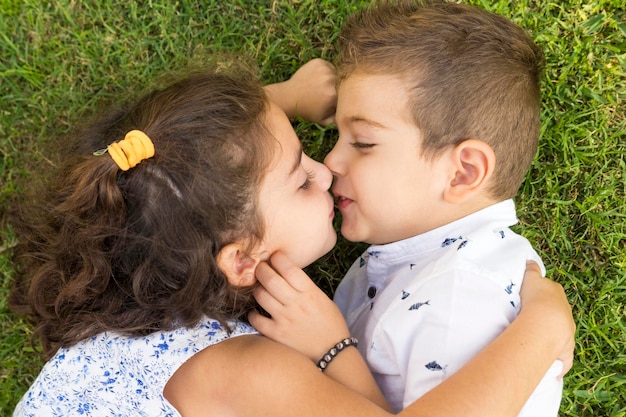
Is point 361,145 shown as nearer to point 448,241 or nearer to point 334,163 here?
point 334,163

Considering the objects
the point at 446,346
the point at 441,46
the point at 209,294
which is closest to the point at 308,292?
the point at 209,294

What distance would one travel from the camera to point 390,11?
259 centimetres

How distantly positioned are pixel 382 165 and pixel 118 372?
1335 millimetres

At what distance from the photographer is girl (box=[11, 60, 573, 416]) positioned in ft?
7.24

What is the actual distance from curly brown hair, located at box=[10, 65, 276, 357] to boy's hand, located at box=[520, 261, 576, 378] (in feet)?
3.55

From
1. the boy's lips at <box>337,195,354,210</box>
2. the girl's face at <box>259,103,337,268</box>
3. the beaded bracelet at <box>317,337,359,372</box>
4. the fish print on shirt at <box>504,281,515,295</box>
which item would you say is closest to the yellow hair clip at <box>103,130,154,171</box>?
the girl's face at <box>259,103,337,268</box>

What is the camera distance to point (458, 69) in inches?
95.0

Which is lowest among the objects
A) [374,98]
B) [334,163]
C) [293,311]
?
[293,311]

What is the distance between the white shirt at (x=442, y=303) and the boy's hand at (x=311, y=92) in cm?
81

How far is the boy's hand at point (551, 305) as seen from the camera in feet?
7.62

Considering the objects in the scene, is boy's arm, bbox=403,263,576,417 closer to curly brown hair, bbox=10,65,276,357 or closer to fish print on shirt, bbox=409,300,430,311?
fish print on shirt, bbox=409,300,430,311

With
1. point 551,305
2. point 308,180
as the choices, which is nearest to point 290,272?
point 308,180

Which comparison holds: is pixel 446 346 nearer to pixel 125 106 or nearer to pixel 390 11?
pixel 390 11

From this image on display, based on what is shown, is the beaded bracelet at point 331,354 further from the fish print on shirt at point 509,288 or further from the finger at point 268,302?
the fish print on shirt at point 509,288
